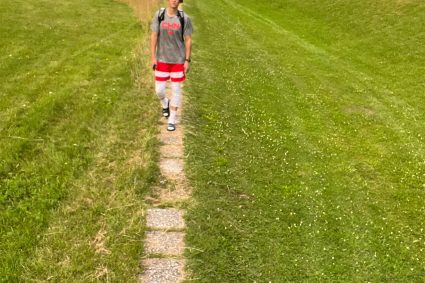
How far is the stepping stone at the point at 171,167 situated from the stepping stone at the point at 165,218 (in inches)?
53.5

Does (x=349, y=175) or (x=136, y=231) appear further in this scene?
(x=349, y=175)

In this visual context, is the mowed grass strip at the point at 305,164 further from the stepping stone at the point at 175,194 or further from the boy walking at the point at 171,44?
the boy walking at the point at 171,44

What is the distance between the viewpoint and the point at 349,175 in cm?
1084

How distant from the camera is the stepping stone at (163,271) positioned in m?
6.98

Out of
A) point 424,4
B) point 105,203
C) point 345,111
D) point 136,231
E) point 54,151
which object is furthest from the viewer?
point 424,4

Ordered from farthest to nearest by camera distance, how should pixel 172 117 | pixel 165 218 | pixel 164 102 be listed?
pixel 164 102
pixel 172 117
pixel 165 218

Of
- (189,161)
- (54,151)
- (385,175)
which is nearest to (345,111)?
(385,175)

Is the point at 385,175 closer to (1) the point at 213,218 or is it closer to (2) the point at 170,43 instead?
(1) the point at 213,218

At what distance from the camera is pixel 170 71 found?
11273 mm

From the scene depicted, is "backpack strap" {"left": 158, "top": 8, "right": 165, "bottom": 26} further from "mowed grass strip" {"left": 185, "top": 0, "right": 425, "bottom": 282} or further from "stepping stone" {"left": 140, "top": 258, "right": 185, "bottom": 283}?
"stepping stone" {"left": 140, "top": 258, "right": 185, "bottom": 283}

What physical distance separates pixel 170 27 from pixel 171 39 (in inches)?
11.2

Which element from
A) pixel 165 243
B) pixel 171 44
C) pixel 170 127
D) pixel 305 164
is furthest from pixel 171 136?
pixel 165 243

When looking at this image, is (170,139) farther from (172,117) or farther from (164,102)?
(164,102)

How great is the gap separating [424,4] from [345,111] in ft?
58.8
